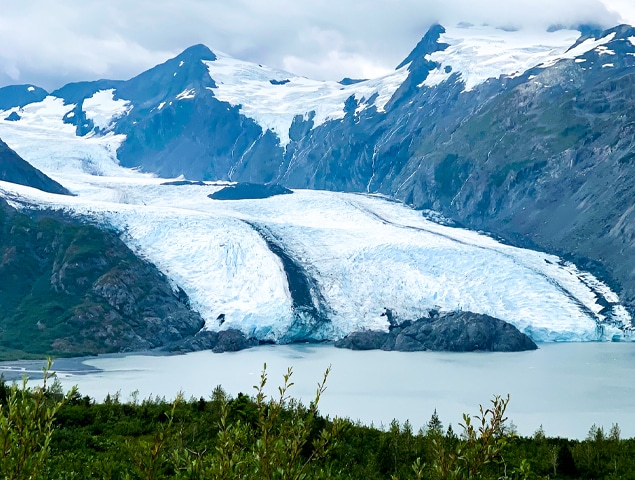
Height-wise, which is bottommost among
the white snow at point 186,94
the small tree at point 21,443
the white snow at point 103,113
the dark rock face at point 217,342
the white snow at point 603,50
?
the dark rock face at point 217,342

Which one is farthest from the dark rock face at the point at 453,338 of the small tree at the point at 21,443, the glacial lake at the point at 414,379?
the small tree at the point at 21,443

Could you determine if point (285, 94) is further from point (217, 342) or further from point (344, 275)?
point (217, 342)

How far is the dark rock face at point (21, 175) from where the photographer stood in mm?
87062

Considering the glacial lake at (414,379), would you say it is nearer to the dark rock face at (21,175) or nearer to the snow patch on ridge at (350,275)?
the snow patch on ridge at (350,275)

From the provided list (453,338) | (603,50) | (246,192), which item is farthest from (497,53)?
(453,338)

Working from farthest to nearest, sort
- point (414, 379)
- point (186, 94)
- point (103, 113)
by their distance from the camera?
point (103, 113)
point (186, 94)
point (414, 379)

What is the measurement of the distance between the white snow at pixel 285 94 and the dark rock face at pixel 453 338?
110 meters

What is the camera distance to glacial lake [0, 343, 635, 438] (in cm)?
3222

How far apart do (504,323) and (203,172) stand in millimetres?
132426

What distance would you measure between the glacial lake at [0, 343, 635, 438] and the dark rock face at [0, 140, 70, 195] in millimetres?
44268

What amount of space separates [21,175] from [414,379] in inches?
2537

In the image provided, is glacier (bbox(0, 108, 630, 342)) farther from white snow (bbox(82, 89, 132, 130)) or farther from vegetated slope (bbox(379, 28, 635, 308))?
white snow (bbox(82, 89, 132, 130))

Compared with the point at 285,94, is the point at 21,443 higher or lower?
lower

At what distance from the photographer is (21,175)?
290ft
